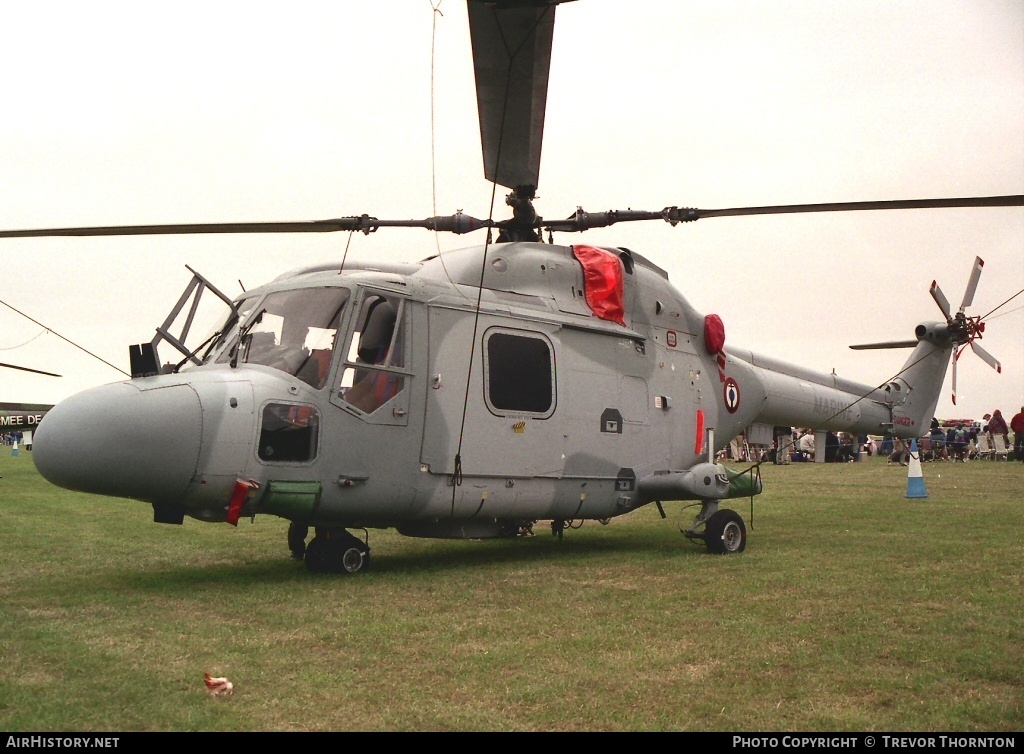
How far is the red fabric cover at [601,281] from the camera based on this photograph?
10.8 metres

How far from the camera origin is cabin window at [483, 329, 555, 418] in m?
9.58

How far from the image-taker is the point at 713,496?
11.0 meters

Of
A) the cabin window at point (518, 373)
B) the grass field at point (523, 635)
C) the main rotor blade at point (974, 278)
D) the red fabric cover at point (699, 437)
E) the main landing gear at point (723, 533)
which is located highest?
the main rotor blade at point (974, 278)

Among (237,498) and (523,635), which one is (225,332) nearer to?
(237,498)

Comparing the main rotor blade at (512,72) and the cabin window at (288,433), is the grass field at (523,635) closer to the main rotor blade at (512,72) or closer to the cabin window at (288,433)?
the cabin window at (288,433)

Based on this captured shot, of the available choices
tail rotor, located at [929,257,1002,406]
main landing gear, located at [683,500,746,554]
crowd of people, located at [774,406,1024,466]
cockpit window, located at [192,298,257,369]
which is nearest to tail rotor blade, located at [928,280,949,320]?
tail rotor, located at [929,257,1002,406]

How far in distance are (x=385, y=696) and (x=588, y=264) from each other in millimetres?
6905

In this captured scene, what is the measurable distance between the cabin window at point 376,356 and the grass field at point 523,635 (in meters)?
1.67

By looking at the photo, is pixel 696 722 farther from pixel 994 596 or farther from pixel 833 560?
pixel 833 560

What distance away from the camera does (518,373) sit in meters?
9.80

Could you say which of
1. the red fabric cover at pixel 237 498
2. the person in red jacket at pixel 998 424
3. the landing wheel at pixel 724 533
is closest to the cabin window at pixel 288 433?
the red fabric cover at pixel 237 498

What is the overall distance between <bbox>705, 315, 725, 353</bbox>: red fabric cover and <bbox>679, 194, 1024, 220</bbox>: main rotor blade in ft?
8.67

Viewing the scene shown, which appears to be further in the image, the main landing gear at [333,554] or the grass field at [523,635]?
the main landing gear at [333,554]

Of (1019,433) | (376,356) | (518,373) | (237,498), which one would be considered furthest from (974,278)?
(1019,433)
